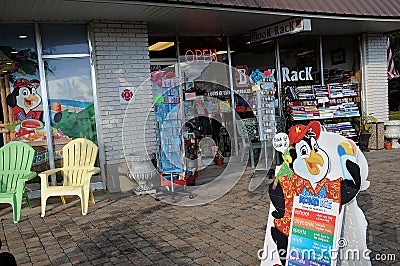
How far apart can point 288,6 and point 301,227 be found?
4.69 meters

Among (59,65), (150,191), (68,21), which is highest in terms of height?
(68,21)

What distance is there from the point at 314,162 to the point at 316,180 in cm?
12

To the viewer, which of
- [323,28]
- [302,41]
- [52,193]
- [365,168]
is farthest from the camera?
[302,41]

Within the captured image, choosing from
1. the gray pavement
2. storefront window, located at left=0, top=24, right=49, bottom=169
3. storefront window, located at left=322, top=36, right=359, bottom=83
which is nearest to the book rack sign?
the gray pavement

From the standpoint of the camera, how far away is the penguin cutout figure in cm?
268

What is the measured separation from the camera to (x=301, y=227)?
2.93m

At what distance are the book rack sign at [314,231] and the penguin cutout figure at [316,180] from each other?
0.05m

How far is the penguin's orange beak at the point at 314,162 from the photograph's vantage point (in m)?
2.81

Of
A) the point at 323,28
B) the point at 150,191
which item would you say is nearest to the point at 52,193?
the point at 150,191

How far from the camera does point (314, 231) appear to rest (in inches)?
112

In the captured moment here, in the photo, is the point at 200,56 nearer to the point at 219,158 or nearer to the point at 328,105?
the point at 219,158

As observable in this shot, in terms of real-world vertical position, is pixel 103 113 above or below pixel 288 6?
below

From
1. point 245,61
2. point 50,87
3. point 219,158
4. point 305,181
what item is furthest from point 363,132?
point 305,181

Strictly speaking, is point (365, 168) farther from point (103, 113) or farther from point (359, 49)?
point (359, 49)
